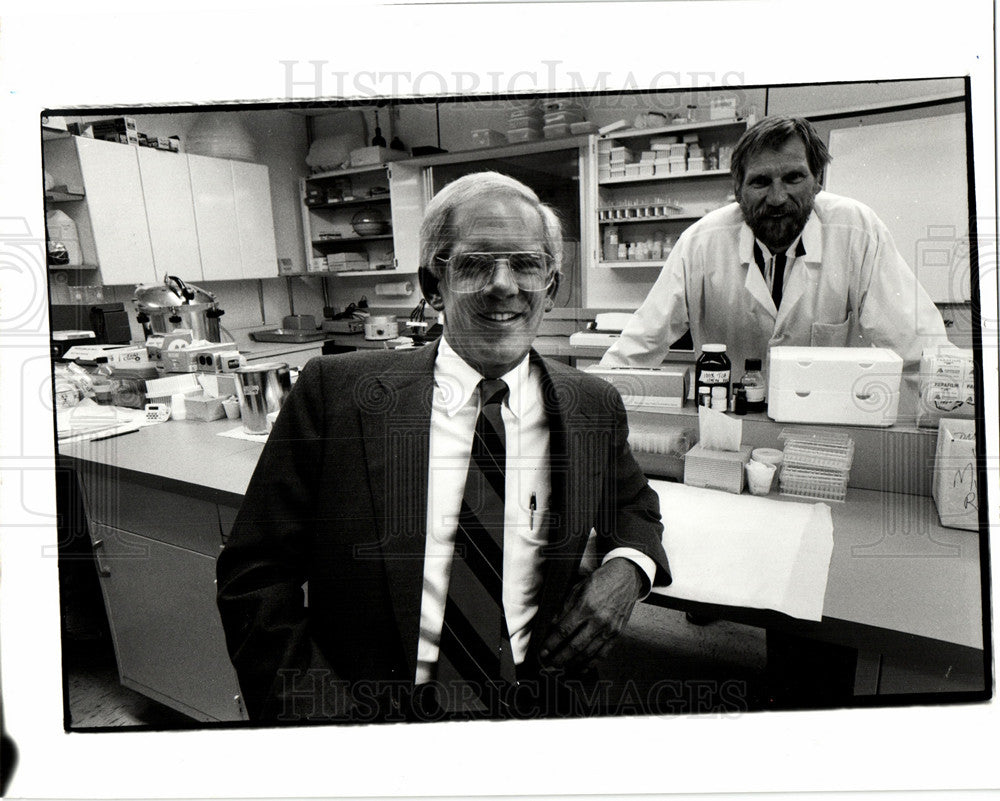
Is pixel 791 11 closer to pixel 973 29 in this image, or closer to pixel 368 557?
pixel 973 29

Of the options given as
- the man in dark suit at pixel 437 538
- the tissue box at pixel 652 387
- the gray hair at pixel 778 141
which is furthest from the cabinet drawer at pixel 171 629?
the gray hair at pixel 778 141

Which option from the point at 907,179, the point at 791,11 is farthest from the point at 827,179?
the point at 791,11

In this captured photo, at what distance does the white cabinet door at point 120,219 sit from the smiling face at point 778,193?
1133mm

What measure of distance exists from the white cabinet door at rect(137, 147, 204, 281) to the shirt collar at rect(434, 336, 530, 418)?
1.63ft

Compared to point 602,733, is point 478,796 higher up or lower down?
lower down

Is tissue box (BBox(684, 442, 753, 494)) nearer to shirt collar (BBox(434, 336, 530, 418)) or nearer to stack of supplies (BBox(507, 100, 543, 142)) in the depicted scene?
shirt collar (BBox(434, 336, 530, 418))

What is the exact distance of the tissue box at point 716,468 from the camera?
4.06 feet

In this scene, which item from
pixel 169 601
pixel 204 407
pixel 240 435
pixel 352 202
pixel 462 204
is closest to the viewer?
pixel 462 204

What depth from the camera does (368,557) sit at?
40.0 inches

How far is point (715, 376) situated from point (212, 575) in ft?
4.18

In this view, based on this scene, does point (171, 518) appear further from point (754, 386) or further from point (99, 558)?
point (754, 386)

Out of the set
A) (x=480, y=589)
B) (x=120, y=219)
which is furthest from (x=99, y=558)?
(x=480, y=589)

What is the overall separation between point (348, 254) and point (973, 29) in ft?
3.95

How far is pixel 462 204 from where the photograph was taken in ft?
3.16
